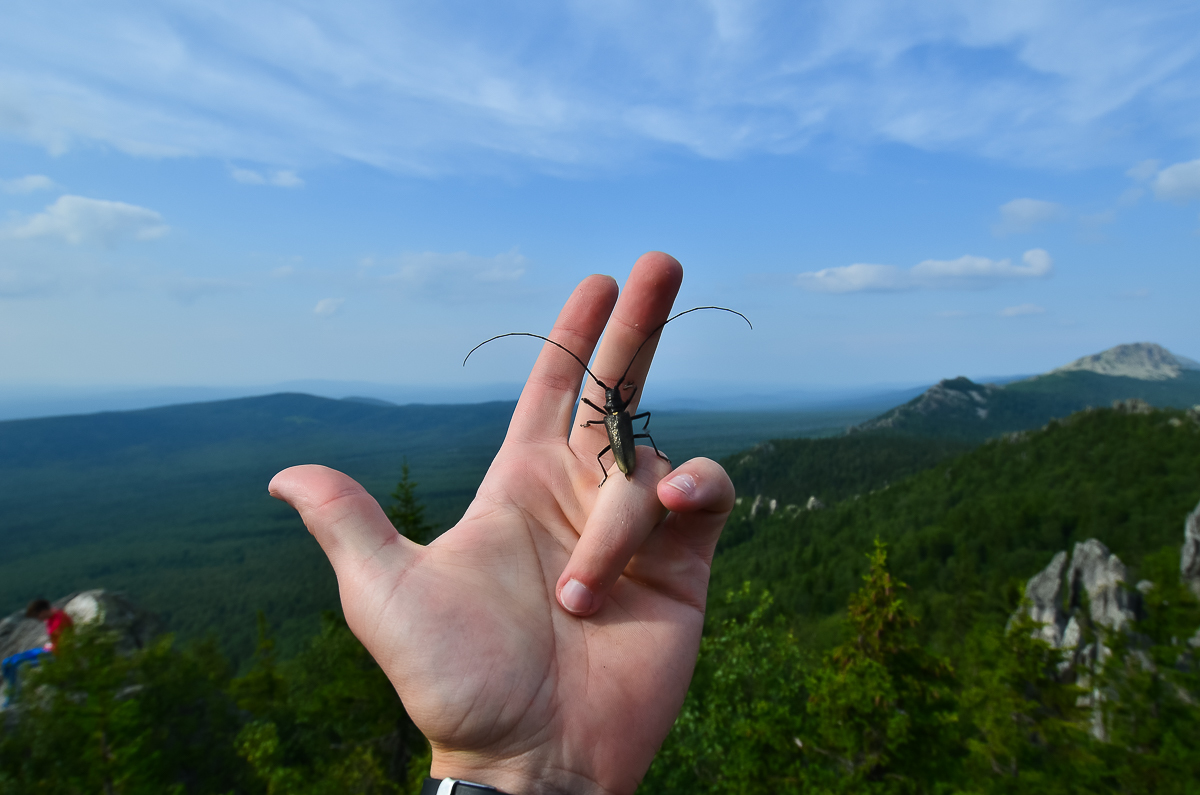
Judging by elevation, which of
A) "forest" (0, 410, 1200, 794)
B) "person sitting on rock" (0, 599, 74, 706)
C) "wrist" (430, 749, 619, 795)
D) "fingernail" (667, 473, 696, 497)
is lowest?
"forest" (0, 410, 1200, 794)

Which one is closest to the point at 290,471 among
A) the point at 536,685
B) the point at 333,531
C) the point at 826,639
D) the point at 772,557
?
the point at 333,531

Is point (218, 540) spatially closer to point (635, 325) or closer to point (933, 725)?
point (933, 725)

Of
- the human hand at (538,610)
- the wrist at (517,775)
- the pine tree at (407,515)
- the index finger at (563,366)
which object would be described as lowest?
the pine tree at (407,515)

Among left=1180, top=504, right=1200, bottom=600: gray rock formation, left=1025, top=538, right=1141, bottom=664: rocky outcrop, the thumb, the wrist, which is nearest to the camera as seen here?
the wrist

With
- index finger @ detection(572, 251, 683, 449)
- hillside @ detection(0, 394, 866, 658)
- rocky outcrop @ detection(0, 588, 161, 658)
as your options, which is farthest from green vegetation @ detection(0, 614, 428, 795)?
hillside @ detection(0, 394, 866, 658)

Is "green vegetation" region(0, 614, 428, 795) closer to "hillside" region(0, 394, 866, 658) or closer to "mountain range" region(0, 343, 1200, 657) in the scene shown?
"hillside" region(0, 394, 866, 658)

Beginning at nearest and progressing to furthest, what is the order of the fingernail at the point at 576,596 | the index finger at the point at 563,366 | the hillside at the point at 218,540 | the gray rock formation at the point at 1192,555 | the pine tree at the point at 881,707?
the fingernail at the point at 576,596 → the index finger at the point at 563,366 → the pine tree at the point at 881,707 → the gray rock formation at the point at 1192,555 → the hillside at the point at 218,540

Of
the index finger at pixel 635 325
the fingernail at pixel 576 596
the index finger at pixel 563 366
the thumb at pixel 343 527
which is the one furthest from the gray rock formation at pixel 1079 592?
the thumb at pixel 343 527

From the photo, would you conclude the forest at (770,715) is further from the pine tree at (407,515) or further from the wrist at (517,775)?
the wrist at (517,775)

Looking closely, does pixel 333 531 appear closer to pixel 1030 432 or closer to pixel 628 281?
pixel 628 281
